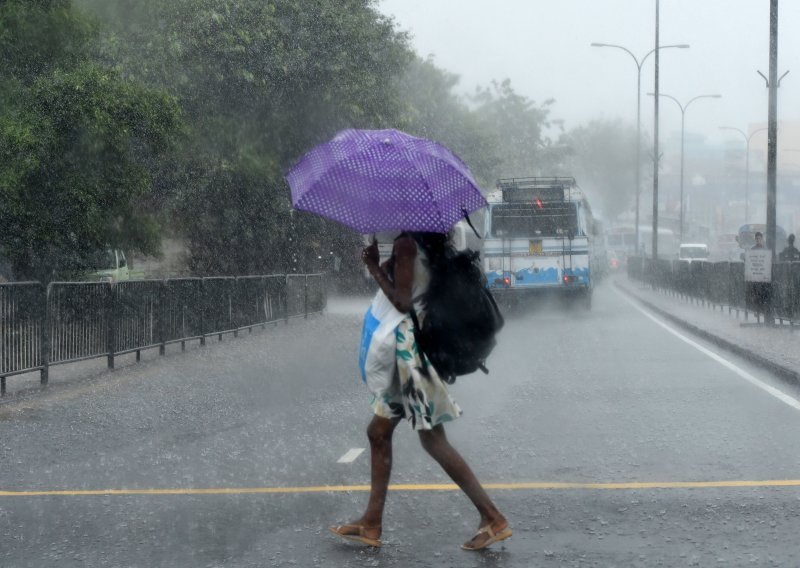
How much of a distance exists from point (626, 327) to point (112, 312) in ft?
39.2

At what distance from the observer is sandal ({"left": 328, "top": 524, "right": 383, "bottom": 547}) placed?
Result: 19.1ft

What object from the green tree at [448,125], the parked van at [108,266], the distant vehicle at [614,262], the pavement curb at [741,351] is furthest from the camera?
the distant vehicle at [614,262]

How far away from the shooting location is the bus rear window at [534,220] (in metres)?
29.2

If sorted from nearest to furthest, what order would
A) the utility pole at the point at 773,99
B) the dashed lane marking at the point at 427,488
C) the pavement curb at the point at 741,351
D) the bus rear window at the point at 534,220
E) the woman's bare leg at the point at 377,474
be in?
1. the woman's bare leg at the point at 377,474
2. the dashed lane marking at the point at 427,488
3. the pavement curb at the point at 741,351
4. the utility pole at the point at 773,99
5. the bus rear window at the point at 534,220

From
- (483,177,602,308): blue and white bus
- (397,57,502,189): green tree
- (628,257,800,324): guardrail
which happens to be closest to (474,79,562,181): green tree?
(397,57,502,189): green tree

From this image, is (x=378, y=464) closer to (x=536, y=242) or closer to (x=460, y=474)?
(x=460, y=474)

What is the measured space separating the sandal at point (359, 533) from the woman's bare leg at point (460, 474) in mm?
439

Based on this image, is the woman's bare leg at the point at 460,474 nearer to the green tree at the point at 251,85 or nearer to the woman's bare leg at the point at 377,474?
the woman's bare leg at the point at 377,474

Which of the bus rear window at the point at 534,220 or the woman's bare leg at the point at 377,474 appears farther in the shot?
the bus rear window at the point at 534,220

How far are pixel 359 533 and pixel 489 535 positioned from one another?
1.97 ft

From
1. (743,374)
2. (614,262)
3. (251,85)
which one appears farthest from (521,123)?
(743,374)

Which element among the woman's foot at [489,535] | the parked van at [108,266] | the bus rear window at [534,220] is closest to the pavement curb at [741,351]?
the bus rear window at [534,220]

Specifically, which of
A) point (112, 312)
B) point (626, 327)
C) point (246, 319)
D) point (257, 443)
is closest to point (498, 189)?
point (626, 327)

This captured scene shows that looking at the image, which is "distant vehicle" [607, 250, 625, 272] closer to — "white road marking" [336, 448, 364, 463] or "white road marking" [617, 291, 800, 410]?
"white road marking" [617, 291, 800, 410]
